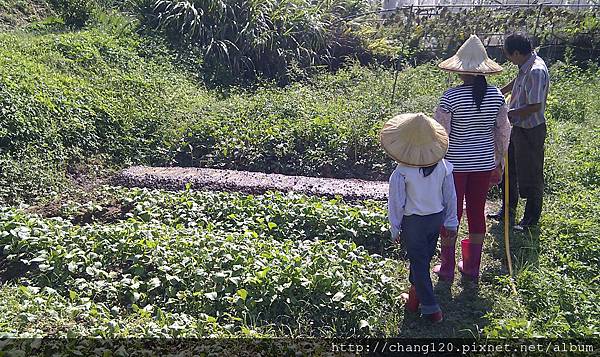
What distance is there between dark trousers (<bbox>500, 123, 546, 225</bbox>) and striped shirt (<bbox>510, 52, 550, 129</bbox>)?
0.10 metres

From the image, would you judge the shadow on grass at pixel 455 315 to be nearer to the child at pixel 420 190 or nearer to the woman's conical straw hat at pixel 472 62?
the child at pixel 420 190

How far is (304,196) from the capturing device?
18.8 ft

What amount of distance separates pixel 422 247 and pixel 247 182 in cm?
294

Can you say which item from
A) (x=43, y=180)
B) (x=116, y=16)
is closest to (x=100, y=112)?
(x=43, y=180)

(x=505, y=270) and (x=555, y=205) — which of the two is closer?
(x=505, y=270)

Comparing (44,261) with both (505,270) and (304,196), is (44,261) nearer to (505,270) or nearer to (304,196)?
(304,196)

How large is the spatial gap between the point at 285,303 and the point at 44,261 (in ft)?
5.85

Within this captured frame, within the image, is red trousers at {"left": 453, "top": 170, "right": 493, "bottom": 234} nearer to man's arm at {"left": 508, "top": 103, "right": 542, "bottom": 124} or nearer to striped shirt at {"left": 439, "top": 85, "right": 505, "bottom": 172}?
striped shirt at {"left": 439, "top": 85, "right": 505, "bottom": 172}

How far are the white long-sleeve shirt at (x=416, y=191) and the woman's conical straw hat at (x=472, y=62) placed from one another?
0.86 metres

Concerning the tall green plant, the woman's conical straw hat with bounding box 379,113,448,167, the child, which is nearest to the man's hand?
the child

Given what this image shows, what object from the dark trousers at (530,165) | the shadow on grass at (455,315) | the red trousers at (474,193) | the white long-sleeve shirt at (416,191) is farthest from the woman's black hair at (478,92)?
the shadow on grass at (455,315)

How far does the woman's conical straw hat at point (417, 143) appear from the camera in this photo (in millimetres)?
3646

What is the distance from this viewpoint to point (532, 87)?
4.99 metres

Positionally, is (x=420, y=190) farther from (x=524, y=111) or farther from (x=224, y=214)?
(x=224, y=214)
